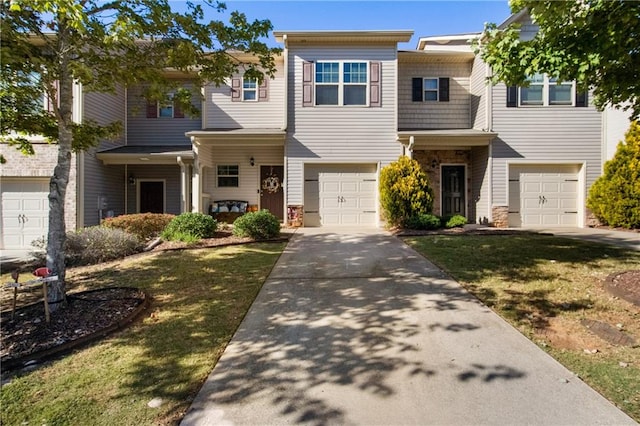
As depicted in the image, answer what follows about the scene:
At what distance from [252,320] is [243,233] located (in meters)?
5.53

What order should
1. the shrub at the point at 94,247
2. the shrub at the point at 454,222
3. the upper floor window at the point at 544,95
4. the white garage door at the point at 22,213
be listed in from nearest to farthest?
1. the shrub at the point at 94,247
2. the shrub at the point at 454,222
3. the white garage door at the point at 22,213
4. the upper floor window at the point at 544,95

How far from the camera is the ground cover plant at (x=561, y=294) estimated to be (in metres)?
3.11

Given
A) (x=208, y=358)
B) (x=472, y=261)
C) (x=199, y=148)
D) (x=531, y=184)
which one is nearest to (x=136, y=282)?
(x=208, y=358)

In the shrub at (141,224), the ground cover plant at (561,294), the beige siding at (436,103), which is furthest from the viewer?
the beige siding at (436,103)

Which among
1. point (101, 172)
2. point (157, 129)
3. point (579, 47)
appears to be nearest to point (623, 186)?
point (579, 47)

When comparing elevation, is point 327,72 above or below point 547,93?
above

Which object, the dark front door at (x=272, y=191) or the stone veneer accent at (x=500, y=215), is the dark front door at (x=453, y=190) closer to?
the stone veneer accent at (x=500, y=215)

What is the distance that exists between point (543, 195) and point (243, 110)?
11.3 m

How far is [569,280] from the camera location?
17.9ft

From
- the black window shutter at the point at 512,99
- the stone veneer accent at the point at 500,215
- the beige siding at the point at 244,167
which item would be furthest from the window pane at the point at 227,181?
the black window shutter at the point at 512,99

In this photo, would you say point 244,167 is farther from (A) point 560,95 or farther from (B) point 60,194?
(A) point 560,95

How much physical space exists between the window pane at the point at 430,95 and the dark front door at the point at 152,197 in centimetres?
1085

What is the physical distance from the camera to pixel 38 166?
11.1m

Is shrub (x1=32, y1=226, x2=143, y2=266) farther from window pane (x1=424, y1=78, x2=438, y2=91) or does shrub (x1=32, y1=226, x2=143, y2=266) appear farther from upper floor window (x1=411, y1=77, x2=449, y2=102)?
window pane (x1=424, y1=78, x2=438, y2=91)
